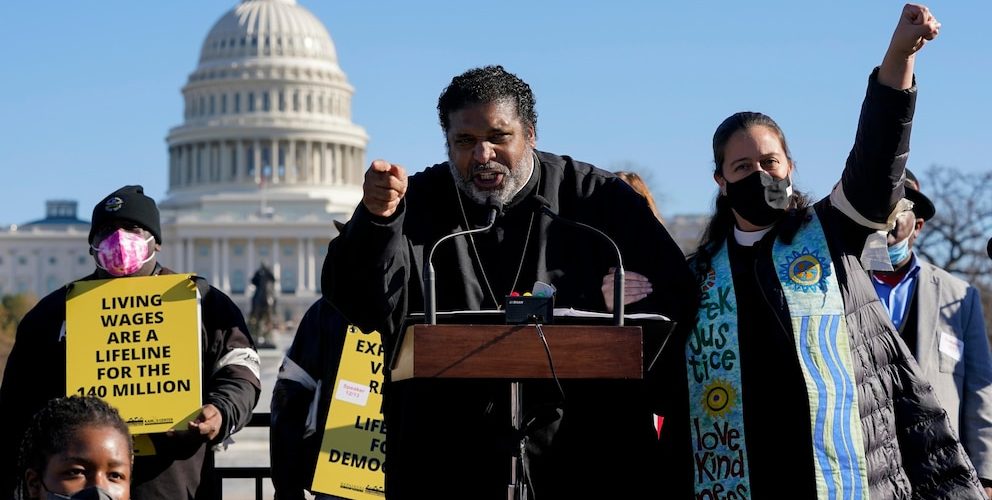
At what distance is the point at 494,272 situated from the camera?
4.95m

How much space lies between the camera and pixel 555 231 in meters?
4.97

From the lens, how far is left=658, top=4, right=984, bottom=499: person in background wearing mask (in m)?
4.83

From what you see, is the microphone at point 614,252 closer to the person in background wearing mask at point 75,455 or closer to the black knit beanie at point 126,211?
the person in background wearing mask at point 75,455

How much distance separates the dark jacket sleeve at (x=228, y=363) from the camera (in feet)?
21.5

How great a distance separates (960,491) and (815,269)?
809mm

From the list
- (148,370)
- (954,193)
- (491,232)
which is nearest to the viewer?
(491,232)

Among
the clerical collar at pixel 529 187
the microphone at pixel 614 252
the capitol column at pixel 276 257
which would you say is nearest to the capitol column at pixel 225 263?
the capitol column at pixel 276 257

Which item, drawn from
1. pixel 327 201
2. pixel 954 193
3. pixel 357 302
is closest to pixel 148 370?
pixel 357 302

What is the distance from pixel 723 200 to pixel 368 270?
1430 mm

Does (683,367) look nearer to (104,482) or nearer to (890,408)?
(890,408)

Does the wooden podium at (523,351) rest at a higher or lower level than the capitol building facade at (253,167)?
lower

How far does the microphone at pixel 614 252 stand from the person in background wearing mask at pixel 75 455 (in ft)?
4.97

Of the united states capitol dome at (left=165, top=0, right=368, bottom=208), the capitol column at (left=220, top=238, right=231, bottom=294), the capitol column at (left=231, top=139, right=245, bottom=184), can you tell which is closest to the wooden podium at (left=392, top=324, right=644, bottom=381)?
the capitol column at (left=220, top=238, right=231, bottom=294)

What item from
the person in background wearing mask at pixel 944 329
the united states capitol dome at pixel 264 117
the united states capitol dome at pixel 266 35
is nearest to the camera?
the person in background wearing mask at pixel 944 329
